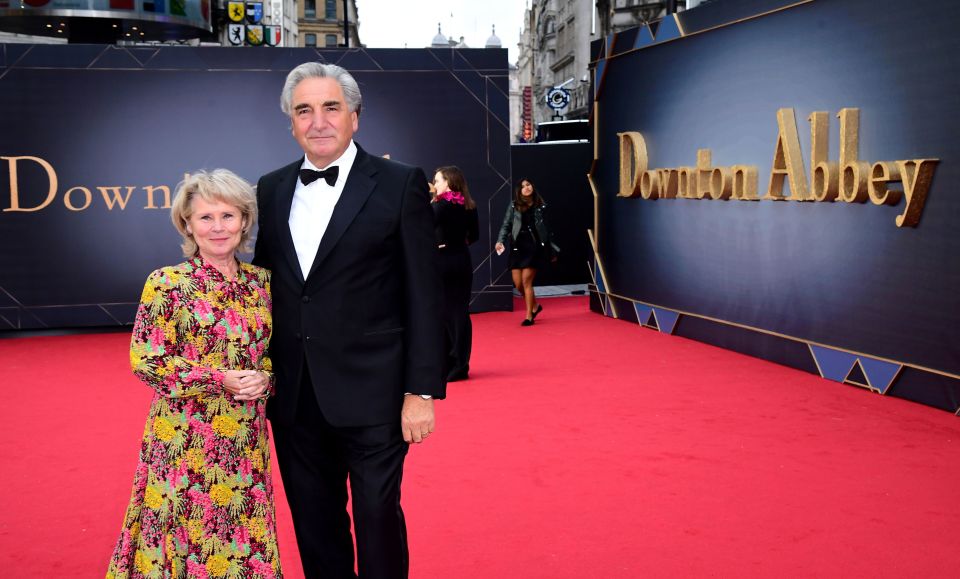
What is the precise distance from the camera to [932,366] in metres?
7.21

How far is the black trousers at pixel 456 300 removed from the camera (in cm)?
828

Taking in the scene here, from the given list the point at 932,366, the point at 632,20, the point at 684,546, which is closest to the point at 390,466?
the point at 684,546

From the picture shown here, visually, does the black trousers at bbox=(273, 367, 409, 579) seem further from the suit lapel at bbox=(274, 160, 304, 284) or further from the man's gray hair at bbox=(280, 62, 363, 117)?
the man's gray hair at bbox=(280, 62, 363, 117)

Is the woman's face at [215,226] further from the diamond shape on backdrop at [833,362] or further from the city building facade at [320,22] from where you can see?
the city building facade at [320,22]

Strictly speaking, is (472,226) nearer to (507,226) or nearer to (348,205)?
(507,226)

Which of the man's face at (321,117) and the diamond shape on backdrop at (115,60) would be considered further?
the diamond shape on backdrop at (115,60)

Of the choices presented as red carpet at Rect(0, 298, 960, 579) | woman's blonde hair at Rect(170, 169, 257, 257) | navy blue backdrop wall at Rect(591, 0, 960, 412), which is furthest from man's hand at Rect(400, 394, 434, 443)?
navy blue backdrop wall at Rect(591, 0, 960, 412)

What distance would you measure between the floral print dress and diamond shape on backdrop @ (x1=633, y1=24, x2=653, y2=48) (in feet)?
29.5

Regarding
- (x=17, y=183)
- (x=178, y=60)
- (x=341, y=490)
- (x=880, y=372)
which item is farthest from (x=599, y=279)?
(x=341, y=490)

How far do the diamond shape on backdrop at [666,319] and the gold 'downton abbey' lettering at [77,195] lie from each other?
600 cm

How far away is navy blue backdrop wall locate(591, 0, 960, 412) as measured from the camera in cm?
718

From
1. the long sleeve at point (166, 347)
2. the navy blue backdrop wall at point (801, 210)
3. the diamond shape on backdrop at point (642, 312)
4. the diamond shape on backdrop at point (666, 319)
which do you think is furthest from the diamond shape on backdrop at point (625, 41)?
the long sleeve at point (166, 347)

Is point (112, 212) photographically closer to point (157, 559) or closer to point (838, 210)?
point (838, 210)

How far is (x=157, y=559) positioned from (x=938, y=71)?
631 cm
